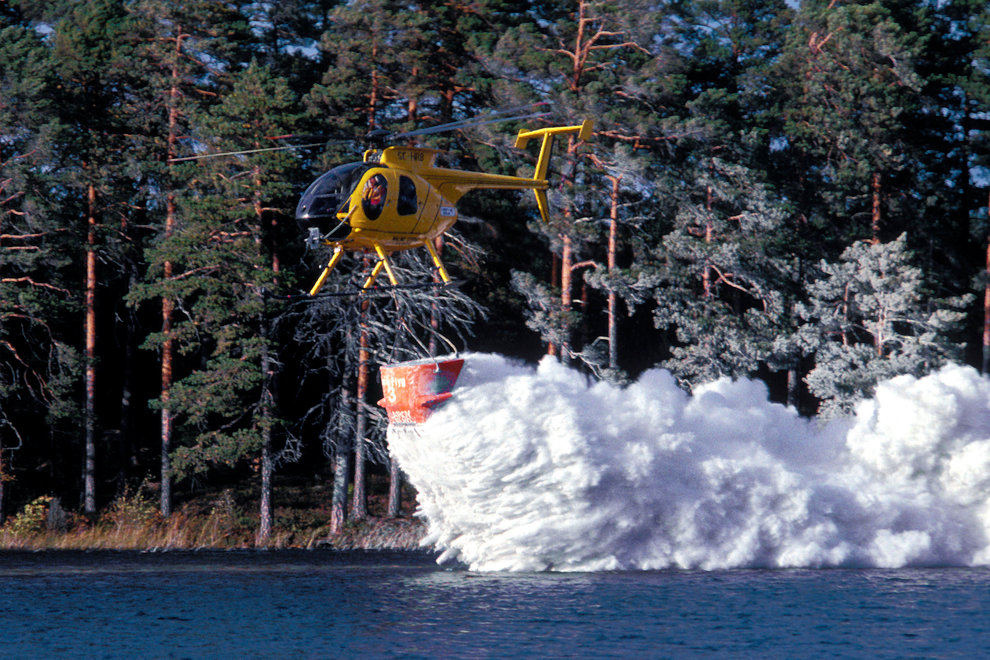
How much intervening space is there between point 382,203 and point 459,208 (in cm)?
1624

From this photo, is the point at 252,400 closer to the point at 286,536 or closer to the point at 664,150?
the point at 286,536

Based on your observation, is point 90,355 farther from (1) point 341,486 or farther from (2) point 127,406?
(1) point 341,486

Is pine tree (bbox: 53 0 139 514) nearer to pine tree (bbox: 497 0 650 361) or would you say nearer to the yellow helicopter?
pine tree (bbox: 497 0 650 361)

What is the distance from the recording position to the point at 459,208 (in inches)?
1577

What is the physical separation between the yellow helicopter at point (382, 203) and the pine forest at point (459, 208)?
352 inches

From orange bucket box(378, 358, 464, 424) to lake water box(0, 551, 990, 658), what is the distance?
366 cm

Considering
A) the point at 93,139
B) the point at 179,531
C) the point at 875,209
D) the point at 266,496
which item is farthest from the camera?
the point at 875,209

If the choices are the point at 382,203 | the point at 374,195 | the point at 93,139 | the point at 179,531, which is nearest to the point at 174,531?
the point at 179,531

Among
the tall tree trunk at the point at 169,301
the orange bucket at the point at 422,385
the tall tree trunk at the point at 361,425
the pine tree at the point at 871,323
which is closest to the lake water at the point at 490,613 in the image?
the orange bucket at the point at 422,385

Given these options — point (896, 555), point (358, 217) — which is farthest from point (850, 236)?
point (358, 217)

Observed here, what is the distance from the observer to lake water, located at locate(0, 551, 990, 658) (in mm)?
19609

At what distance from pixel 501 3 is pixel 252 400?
52.8 ft

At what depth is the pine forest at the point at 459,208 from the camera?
3616 cm

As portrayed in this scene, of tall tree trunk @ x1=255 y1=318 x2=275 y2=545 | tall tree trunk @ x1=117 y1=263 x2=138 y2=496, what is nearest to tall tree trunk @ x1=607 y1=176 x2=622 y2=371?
tall tree trunk @ x1=255 y1=318 x2=275 y2=545
